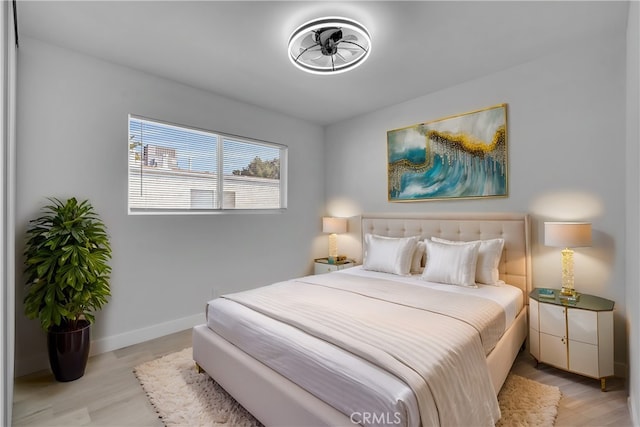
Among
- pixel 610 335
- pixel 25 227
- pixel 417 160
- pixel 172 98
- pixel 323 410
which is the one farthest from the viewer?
pixel 417 160

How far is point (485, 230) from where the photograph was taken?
310 cm

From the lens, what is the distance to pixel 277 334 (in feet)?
5.89

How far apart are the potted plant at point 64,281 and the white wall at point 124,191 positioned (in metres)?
0.24

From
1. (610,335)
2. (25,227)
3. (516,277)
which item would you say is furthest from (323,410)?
(25,227)

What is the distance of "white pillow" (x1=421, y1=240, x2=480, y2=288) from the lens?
9.05ft

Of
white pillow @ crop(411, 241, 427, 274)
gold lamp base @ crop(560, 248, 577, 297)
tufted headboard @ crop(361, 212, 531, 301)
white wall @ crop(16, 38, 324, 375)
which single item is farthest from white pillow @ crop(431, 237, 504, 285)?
white wall @ crop(16, 38, 324, 375)

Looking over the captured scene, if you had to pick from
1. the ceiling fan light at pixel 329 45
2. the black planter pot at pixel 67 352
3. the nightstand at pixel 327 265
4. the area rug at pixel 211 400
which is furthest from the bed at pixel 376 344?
the ceiling fan light at pixel 329 45

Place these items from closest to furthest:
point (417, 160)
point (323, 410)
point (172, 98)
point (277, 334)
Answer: point (323, 410)
point (277, 334)
point (172, 98)
point (417, 160)

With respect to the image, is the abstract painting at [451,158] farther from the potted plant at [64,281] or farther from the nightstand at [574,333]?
the potted plant at [64,281]

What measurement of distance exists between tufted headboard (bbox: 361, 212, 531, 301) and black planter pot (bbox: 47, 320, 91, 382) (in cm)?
321

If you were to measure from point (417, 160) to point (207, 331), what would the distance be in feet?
9.53

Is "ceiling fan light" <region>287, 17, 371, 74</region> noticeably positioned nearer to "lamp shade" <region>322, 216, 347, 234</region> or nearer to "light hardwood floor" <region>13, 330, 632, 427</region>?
"lamp shade" <region>322, 216, 347, 234</region>

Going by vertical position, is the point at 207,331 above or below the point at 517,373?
above

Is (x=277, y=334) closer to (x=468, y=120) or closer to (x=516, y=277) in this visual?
(x=516, y=277)
